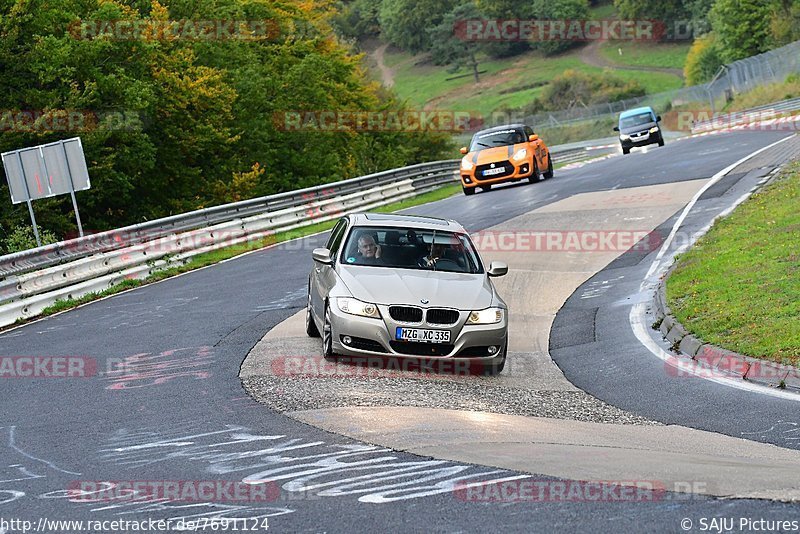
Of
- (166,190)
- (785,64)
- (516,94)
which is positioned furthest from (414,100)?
(166,190)

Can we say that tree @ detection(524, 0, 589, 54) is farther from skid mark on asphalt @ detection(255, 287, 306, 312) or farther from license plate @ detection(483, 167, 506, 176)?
skid mark on asphalt @ detection(255, 287, 306, 312)

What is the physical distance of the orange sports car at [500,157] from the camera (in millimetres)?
33844

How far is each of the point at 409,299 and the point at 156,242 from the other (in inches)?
497

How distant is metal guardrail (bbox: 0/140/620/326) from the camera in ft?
61.7

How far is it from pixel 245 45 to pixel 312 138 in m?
5.24

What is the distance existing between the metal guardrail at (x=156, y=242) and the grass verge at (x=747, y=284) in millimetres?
10170

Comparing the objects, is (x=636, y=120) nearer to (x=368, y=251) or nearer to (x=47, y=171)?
(x=47, y=171)

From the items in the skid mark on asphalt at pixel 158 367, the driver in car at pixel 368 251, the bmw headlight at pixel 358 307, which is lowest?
the skid mark on asphalt at pixel 158 367

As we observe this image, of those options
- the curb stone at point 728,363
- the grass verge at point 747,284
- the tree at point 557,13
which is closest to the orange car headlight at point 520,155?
the grass verge at point 747,284

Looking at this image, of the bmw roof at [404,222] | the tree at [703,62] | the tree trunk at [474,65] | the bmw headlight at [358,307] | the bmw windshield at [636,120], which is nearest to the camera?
the bmw headlight at [358,307]

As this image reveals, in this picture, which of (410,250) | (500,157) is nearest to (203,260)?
(500,157)

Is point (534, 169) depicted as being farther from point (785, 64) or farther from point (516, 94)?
point (516, 94)

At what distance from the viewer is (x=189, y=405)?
10.4 metres

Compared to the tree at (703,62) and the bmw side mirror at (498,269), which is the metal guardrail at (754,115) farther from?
the tree at (703,62)
